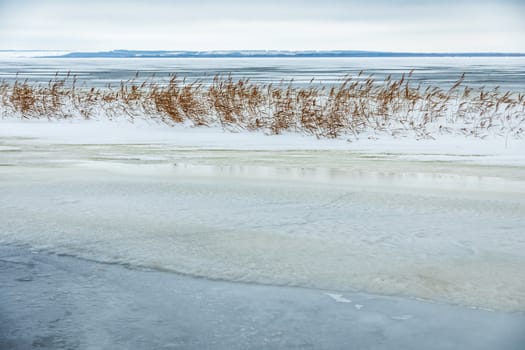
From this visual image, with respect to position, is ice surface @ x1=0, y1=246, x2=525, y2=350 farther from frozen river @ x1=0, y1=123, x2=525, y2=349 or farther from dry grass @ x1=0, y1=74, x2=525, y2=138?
dry grass @ x1=0, y1=74, x2=525, y2=138

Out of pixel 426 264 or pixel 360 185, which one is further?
pixel 360 185

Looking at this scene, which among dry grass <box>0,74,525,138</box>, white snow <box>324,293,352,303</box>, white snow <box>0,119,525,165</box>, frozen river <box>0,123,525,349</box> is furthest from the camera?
dry grass <box>0,74,525,138</box>

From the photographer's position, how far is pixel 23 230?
692 centimetres

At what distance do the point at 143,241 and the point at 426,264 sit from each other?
2.37m

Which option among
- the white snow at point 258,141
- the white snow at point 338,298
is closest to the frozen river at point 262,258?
the white snow at point 338,298

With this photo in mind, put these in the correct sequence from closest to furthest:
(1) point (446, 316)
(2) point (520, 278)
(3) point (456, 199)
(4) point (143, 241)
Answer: (1) point (446, 316), (2) point (520, 278), (4) point (143, 241), (3) point (456, 199)

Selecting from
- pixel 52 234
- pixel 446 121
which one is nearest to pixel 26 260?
pixel 52 234

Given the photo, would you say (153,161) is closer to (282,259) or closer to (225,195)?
(225,195)

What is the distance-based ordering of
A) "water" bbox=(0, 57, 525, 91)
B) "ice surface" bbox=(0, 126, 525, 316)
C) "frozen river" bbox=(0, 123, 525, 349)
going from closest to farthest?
"frozen river" bbox=(0, 123, 525, 349) → "ice surface" bbox=(0, 126, 525, 316) → "water" bbox=(0, 57, 525, 91)

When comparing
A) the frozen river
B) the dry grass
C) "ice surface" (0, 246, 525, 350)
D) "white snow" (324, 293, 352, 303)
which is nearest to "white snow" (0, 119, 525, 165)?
the dry grass

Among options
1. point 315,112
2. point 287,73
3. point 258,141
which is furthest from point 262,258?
point 287,73

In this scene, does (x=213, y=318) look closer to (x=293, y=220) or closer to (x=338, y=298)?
(x=338, y=298)

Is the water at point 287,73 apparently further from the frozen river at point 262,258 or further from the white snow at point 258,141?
the frozen river at point 262,258

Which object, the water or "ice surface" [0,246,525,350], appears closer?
"ice surface" [0,246,525,350]
